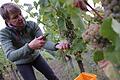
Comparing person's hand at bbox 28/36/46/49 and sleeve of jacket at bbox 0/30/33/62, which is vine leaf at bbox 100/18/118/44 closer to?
person's hand at bbox 28/36/46/49

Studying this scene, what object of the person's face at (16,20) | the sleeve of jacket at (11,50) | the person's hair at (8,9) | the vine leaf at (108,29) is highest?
the vine leaf at (108,29)

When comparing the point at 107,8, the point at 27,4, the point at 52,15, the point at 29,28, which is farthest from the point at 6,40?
the point at 107,8

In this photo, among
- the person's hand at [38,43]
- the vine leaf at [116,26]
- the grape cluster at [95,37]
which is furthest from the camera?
the person's hand at [38,43]

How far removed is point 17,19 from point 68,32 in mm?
528

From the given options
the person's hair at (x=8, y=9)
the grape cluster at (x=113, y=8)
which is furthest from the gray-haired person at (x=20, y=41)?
the grape cluster at (x=113, y=8)

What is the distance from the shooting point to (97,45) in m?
0.80

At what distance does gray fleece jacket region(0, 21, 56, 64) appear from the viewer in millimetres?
3314

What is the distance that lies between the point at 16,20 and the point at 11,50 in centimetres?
33

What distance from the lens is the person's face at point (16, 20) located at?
3405 millimetres

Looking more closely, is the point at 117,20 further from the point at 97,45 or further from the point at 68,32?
the point at 68,32

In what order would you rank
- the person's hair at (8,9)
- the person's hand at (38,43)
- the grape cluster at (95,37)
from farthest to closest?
the person's hair at (8,9) < the person's hand at (38,43) < the grape cluster at (95,37)

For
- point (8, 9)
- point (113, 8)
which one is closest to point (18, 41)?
point (8, 9)

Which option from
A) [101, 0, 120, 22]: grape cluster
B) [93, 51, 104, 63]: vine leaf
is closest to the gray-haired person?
[93, 51, 104, 63]: vine leaf

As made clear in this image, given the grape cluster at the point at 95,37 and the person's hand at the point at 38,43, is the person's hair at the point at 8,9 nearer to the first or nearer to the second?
the person's hand at the point at 38,43
